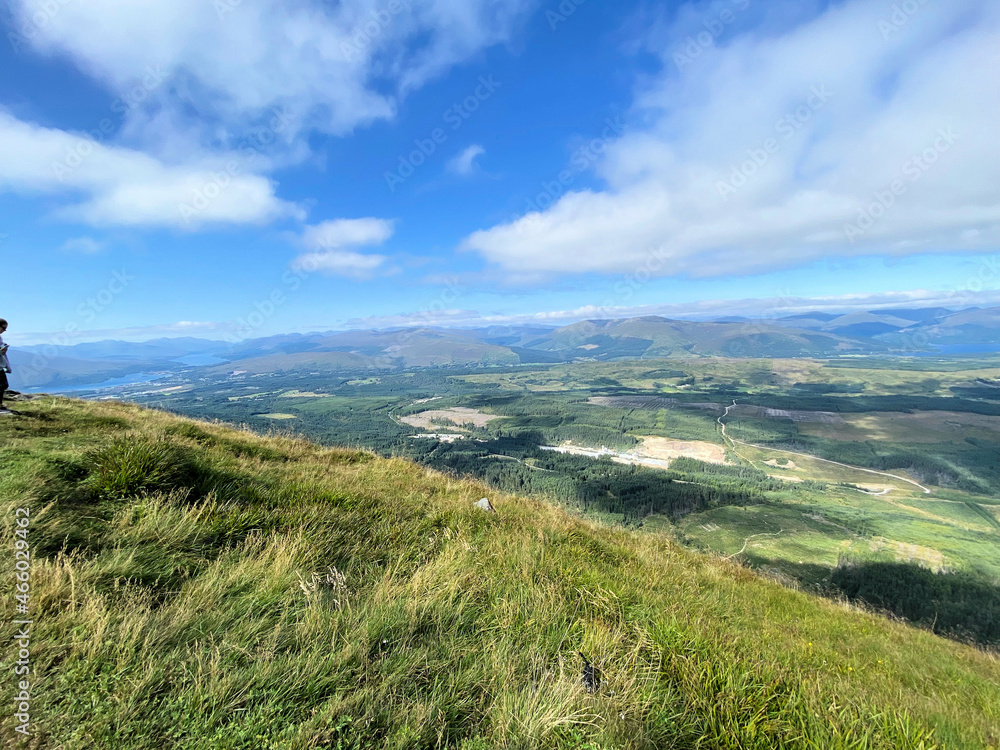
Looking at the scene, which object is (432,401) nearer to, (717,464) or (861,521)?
(717,464)

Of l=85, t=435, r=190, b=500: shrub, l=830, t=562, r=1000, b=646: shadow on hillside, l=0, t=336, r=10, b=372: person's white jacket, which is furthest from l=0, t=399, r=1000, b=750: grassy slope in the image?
l=830, t=562, r=1000, b=646: shadow on hillside

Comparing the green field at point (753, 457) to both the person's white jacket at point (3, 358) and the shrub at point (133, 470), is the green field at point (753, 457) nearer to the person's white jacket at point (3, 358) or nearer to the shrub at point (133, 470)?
the person's white jacket at point (3, 358)

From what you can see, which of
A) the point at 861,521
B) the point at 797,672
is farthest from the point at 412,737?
the point at 861,521

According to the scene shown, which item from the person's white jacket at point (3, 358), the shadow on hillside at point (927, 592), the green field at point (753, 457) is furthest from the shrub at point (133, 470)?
the shadow on hillside at point (927, 592)

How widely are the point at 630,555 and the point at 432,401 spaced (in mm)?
189527

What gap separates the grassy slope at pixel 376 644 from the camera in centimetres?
210

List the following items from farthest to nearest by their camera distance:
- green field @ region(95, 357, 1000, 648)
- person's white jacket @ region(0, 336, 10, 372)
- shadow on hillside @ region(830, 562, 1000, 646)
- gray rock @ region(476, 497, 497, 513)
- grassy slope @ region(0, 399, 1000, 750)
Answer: green field @ region(95, 357, 1000, 648) < shadow on hillside @ region(830, 562, 1000, 646) < gray rock @ region(476, 497, 497, 513) < person's white jacket @ region(0, 336, 10, 372) < grassy slope @ region(0, 399, 1000, 750)

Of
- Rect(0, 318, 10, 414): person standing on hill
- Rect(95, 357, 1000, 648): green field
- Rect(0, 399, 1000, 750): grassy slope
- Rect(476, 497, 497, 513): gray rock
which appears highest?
Rect(0, 318, 10, 414): person standing on hill

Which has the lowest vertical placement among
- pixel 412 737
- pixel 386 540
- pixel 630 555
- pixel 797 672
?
pixel 630 555

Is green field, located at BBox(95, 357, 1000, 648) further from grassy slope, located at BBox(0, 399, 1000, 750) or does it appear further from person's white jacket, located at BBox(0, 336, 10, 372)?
grassy slope, located at BBox(0, 399, 1000, 750)

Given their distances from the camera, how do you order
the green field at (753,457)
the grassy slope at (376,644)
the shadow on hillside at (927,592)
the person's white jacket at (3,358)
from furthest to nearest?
the green field at (753,457) → the shadow on hillside at (927,592) → the person's white jacket at (3,358) → the grassy slope at (376,644)

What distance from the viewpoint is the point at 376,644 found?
109 inches

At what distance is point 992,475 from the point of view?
98.2m

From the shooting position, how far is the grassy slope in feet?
6.88
